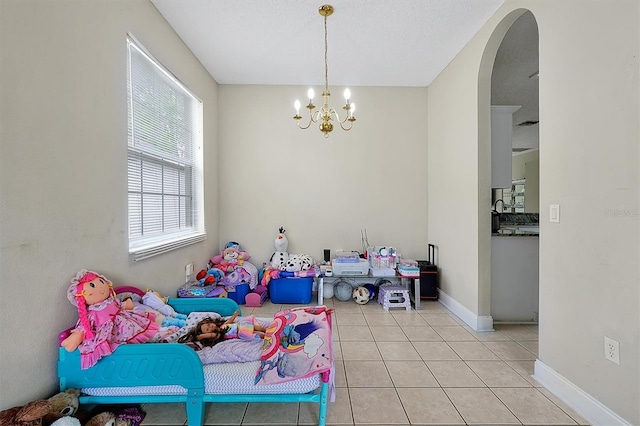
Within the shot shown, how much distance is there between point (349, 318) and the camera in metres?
3.24

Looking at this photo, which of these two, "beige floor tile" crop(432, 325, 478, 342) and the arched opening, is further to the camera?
the arched opening

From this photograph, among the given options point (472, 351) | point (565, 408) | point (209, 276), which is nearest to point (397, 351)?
point (472, 351)

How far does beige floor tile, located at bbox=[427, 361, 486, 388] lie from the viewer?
6.67ft

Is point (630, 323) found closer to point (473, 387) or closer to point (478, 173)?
point (473, 387)

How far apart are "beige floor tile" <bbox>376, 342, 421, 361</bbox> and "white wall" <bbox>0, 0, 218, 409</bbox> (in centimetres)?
197

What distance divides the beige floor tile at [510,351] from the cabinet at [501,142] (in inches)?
57.2

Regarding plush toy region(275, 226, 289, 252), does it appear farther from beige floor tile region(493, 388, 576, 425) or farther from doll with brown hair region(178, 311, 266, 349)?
beige floor tile region(493, 388, 576, 425)

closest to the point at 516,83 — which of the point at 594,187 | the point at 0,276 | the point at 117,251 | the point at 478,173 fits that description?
the point at 478,173

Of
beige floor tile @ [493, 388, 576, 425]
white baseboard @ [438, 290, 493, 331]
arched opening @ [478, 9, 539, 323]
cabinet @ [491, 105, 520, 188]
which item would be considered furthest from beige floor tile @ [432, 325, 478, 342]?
cabinet @ [491, 105, 520, 188]

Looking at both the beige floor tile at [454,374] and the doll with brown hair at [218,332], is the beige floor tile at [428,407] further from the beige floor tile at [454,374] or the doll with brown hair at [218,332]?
the doll with brown hair at [218,332]

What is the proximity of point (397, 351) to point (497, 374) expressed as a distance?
2.32 ft

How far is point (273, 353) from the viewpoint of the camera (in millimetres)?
1700

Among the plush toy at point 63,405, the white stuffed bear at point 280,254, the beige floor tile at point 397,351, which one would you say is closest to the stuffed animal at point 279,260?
the white stuffed bear at point 280,254

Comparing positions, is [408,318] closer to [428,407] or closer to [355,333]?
[355,333]
